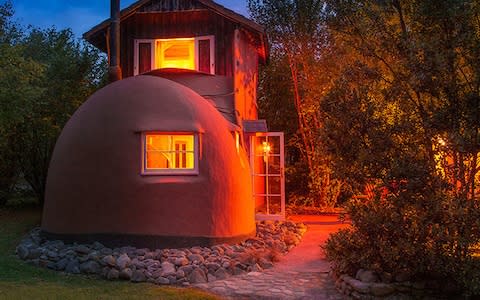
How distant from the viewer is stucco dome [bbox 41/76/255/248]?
395 inches

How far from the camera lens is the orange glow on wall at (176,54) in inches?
592

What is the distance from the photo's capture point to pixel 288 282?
837 centimetres

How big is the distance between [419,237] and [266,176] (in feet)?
24.6

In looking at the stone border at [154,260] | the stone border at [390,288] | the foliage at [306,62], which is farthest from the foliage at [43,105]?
the stone border at [390,288]

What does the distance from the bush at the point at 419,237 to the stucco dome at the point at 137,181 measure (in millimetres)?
3520

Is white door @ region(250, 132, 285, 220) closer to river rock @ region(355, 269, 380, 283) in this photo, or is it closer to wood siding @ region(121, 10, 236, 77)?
wood siding @ region(121, 10, 236, 77)

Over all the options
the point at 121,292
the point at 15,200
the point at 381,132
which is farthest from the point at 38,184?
the point at 381,132

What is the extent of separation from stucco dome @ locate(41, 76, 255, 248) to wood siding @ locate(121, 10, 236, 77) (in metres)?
3.74

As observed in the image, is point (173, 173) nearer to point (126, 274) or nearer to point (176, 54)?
point (126, 274)

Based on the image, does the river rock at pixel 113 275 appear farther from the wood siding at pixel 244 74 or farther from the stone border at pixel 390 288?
the wood siding at pixel 244 74

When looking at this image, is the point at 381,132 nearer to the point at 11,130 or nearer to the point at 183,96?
the point at 183,96

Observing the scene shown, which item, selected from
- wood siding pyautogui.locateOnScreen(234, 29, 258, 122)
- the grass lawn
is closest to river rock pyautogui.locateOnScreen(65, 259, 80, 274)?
the grass lawn

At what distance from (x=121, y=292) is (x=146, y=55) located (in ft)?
29.6

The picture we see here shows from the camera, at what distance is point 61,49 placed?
20.1 metres
